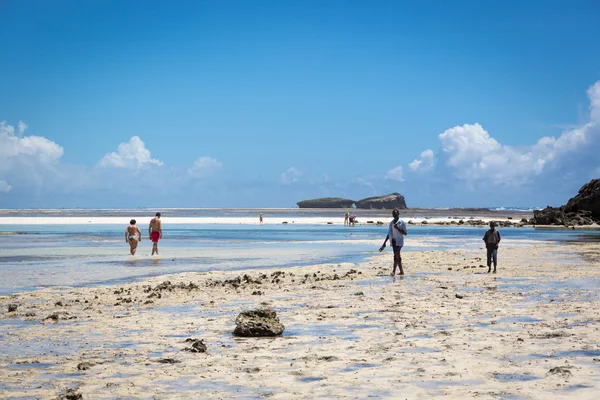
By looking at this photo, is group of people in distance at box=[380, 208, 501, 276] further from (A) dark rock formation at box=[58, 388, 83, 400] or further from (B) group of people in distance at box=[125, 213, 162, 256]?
(A) dark rock formation at box=[58, 388, 83, 400]

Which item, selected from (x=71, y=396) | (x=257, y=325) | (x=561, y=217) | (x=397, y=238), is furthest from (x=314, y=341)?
(x=561, y=217)

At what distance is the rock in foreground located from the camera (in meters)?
10.4

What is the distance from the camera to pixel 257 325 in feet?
34.2

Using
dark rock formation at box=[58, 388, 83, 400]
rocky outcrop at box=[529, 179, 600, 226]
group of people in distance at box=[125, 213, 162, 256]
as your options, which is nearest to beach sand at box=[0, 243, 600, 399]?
dark rock formation at box=[58, 388, 83, 400]

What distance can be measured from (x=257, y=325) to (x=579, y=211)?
68.6 m

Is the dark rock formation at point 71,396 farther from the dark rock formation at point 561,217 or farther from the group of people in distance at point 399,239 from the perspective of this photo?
the dark rock formation at point 561,217

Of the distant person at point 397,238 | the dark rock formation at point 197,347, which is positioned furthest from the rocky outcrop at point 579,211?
the dark rock formation at point 197,347

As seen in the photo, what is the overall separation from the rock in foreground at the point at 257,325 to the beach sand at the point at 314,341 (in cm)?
22

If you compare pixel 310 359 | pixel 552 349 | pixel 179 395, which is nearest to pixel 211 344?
pixel 310 359

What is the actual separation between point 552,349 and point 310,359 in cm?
377

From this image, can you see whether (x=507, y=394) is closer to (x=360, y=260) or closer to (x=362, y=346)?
(x=362, y=346)

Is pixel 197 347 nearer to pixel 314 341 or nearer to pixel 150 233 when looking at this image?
pixel 314 341

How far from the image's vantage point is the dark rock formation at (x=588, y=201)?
225ft

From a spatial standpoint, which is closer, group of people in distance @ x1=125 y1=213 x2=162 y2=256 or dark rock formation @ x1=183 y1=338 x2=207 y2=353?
dark rock formation @ x1=183 y1=338 x2=207 y2=353
